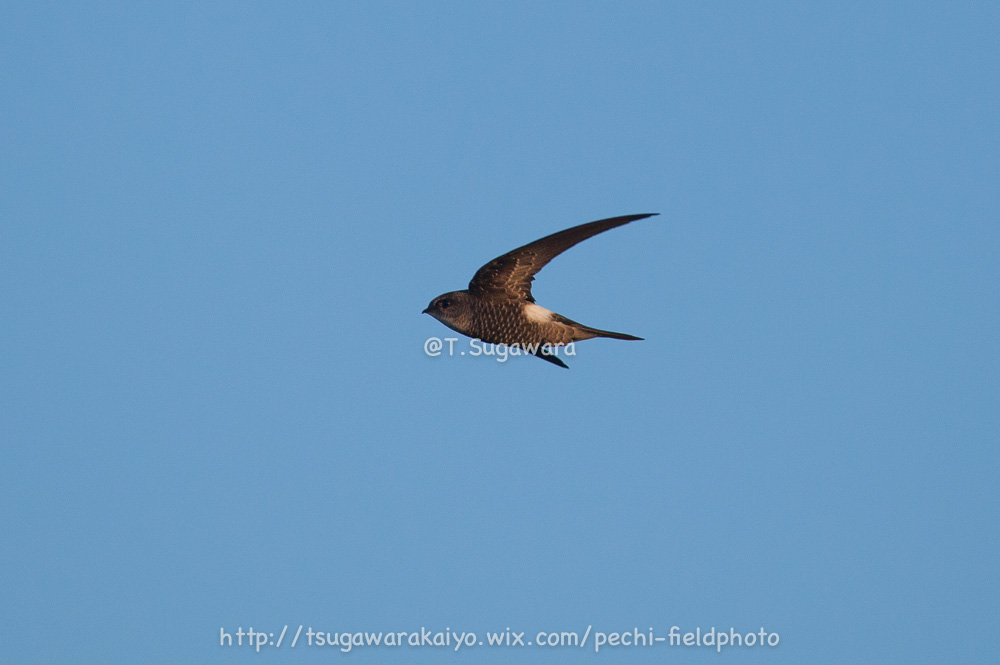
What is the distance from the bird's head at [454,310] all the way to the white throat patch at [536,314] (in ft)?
1.86

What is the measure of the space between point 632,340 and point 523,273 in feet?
4.13

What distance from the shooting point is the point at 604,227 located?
10664 millimetres

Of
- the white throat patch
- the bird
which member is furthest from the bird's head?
the white throat patch

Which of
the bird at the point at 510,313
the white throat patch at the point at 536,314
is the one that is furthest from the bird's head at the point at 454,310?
the white throat patch at the point at 536,314

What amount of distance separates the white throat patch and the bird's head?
568mm

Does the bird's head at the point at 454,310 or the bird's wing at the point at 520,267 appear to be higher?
the bird's wing at the point at 520,267

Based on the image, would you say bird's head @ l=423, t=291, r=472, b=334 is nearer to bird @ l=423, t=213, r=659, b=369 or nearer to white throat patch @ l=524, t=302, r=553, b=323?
bird @ l=423, t=213, r=659, b=369

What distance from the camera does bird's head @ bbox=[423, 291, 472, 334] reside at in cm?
1148

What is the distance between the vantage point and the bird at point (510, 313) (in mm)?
11352

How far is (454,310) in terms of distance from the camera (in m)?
11.5

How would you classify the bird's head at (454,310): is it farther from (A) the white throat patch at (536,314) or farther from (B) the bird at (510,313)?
(A) the white throat patch at (536,314)

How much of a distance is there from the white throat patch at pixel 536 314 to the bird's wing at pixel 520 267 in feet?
0.24

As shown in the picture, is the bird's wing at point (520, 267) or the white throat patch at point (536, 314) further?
the white throat patch at point (536, 314)

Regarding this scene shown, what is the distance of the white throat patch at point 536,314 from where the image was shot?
37.6 feet
